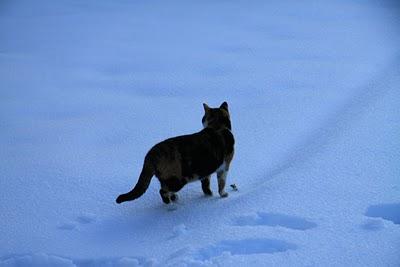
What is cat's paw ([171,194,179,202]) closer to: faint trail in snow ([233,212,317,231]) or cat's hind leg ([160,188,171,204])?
cat's hind leg ([160,188,171,204])

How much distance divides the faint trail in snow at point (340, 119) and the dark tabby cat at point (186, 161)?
1.32ft

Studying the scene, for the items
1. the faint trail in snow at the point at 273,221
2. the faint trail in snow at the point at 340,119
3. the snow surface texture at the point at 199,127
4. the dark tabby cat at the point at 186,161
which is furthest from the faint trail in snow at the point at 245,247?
the faint trail in snow at the point at 340,119

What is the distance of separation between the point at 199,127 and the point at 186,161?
1527 mm

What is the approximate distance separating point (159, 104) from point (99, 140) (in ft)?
3.32

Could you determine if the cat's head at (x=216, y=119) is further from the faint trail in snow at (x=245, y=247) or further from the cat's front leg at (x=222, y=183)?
the faint trail in snow at (x=245, y=247)

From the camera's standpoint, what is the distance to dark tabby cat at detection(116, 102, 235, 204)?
126 inches

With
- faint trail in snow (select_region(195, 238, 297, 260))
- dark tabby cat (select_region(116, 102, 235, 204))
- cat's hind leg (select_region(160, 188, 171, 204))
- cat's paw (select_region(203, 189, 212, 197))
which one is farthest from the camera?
cat's paw (select_region(203, 189, 212, 197))

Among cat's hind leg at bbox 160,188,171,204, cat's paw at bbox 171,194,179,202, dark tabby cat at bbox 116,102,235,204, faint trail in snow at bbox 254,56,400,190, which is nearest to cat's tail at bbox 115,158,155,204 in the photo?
dark tabby cat at bbox 116,102,235,204

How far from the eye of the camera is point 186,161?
3262 mm

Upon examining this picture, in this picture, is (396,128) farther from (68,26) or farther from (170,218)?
(68,26)

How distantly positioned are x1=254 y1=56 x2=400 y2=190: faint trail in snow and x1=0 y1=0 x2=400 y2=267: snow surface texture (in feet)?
0.07

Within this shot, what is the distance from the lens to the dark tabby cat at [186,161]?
3189 mm

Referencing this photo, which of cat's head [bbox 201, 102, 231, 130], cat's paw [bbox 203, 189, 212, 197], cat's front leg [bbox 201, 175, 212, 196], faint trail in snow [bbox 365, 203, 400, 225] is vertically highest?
cat's head [bbox 201, 102, 231, 130]

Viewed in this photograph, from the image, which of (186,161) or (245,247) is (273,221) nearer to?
(245,247)
